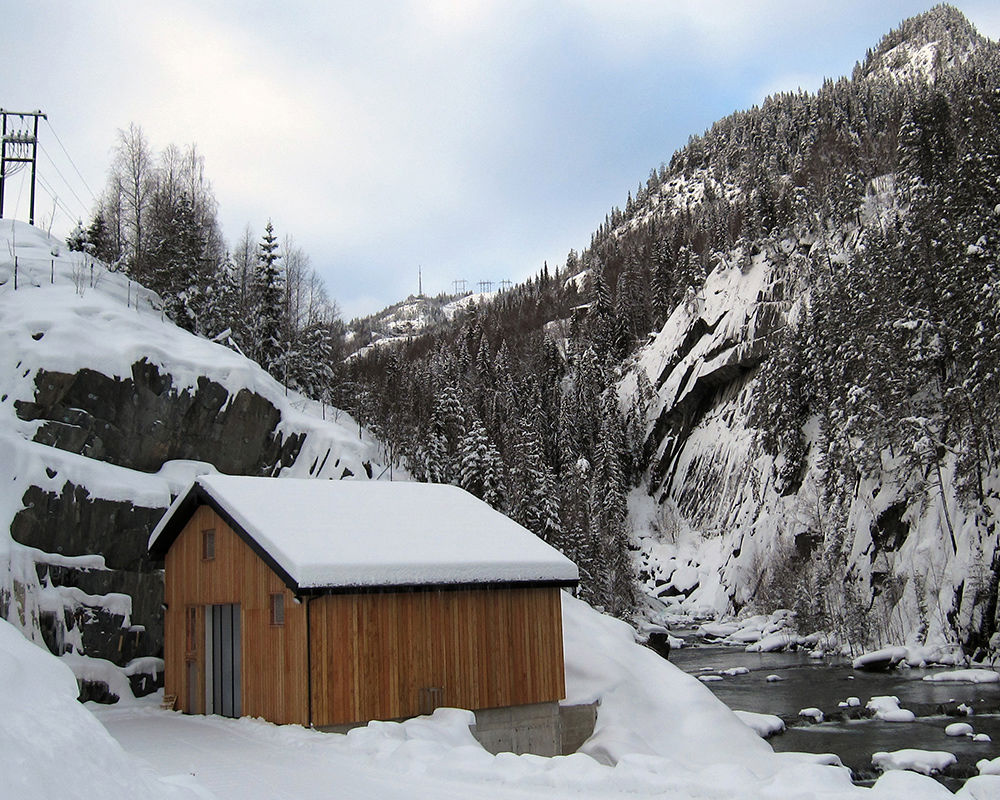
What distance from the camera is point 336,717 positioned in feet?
46.9

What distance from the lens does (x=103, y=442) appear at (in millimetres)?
26344

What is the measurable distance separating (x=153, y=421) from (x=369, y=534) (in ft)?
48.6

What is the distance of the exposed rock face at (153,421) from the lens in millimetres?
25516

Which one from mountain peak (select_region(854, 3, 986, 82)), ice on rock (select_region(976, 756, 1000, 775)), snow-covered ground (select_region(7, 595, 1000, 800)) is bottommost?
ice on rock (select_region(976, 756, 1000, 775))

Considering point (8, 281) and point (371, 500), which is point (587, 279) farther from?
point (371, 500)

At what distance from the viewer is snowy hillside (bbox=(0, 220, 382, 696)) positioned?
21922mm

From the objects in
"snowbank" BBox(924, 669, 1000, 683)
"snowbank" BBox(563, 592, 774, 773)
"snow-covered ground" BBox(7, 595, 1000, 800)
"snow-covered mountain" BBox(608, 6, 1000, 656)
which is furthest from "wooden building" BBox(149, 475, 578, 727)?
"snow-covered mountain" BBox(608, 6, 1000, 656)

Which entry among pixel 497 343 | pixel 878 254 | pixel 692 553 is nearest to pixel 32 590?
pixel 878 254

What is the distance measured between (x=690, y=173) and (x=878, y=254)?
135 meters

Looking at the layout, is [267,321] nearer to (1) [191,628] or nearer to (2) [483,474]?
(2) [483,474]

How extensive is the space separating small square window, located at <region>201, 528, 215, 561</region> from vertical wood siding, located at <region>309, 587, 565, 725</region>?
4.34 meters

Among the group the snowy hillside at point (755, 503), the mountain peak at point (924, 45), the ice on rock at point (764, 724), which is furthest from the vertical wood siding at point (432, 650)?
the mountain peak at point (924, 45)

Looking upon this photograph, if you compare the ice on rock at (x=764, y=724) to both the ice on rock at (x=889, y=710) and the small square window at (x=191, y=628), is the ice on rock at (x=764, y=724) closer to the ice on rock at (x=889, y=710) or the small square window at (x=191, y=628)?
the ice on rock at (x=889, y=710)

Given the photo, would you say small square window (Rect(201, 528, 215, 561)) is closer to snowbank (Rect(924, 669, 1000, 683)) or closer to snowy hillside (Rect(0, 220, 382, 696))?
snowy hillside (Rect(0, 220, 382, 696))
